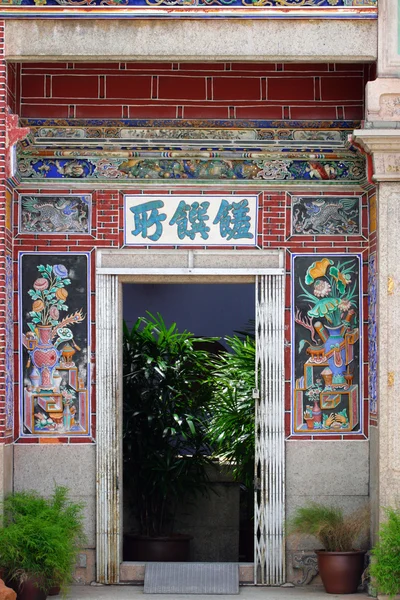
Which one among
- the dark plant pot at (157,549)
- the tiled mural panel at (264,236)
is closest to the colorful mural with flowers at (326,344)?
the tiled mural panel at (264,236)

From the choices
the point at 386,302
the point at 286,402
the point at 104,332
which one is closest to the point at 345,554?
the point at 286,402

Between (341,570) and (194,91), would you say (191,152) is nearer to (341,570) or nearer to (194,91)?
(194,91)

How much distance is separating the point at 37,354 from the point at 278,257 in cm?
221

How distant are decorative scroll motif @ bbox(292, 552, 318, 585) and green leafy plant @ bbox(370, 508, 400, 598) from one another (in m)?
0.90

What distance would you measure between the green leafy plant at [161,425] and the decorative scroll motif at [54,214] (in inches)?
87.9

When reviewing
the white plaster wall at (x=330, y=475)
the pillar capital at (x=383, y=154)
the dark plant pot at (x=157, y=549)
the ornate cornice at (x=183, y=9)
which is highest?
the ornate cornice at (x=183, y=9)

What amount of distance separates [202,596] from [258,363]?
1971 mm

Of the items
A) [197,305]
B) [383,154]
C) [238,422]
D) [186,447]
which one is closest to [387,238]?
[383,154]

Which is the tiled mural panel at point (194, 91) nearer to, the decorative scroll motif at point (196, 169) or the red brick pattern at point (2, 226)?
the decorative scroll motif at point (196, 169)

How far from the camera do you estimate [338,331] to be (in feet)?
31.3

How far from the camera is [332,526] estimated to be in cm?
902

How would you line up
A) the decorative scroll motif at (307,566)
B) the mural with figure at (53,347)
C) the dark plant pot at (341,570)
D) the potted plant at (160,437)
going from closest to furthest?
the dark plant pot at (341,570) < the decorative scroll motif at (307,566) < the mural with figure at (53,347) < the potted plant at (160,437)

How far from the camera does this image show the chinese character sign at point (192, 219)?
31.4 feet

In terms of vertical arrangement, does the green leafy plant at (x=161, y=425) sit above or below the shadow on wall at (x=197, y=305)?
below
